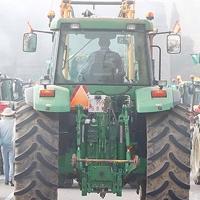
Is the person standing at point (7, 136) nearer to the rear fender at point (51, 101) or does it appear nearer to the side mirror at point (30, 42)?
the side mirror at point (30, 42)

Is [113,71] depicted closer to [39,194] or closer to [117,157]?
[117,157]

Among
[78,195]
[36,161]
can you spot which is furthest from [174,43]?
[78,195]

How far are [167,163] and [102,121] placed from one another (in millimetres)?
1036

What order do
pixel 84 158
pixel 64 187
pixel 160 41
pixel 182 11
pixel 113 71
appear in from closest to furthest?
pixel 84 158, pixel 113 71, pixel 64 187, pixel 160 41, pixel 182 11

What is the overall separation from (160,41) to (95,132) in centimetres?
8141

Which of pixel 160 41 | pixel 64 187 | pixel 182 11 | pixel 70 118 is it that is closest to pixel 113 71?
pixel 70 118

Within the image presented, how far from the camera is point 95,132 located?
9.31 m

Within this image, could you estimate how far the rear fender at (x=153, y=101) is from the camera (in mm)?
8992

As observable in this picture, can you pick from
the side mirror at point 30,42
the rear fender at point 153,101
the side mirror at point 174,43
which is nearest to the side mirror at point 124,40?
the side mirror at point 174,43

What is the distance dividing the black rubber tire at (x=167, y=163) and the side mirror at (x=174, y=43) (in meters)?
2.11

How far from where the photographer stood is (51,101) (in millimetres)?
9031

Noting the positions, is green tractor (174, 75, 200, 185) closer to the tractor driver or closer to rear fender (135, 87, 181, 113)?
the tractor driver

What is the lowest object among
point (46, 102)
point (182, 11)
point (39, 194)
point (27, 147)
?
point (39, 194)

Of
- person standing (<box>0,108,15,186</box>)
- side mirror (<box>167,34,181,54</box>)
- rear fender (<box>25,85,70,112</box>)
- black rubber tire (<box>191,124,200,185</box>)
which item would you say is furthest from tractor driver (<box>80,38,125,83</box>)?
person standing (<box>0,108,15,186</box>)
